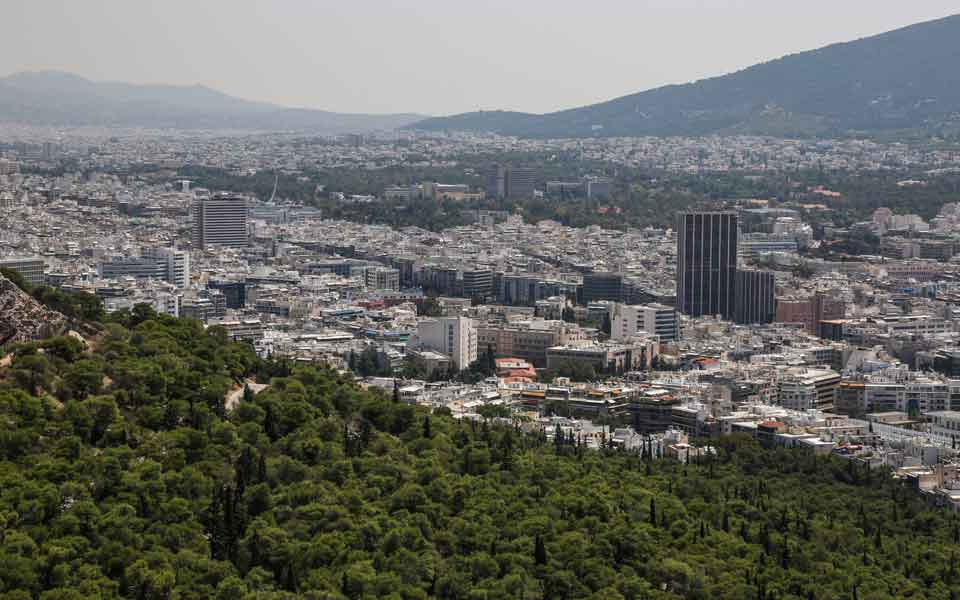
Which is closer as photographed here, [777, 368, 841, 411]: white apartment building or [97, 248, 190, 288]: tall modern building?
[777, 368, 841, 411]: white apartment building

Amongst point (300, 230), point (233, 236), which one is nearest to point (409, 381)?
point (233, 236)

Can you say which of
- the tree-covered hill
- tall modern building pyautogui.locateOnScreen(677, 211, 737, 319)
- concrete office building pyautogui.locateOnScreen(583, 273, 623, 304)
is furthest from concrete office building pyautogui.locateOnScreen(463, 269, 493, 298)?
the tree-covered hill

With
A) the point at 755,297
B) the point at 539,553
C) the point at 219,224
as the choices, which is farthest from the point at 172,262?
the point at 539,553

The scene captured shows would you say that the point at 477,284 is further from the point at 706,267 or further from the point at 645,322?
the point at 645,322

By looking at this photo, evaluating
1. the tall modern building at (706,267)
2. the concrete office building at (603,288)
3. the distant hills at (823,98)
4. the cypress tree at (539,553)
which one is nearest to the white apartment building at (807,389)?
the tall modern building at (706,267)

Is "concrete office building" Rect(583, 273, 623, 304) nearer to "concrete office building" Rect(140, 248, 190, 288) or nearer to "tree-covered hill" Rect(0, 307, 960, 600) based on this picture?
"concrete office building" Rect(140, 248, 190, 288)

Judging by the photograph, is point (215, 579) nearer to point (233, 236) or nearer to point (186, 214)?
point (233, 236)
